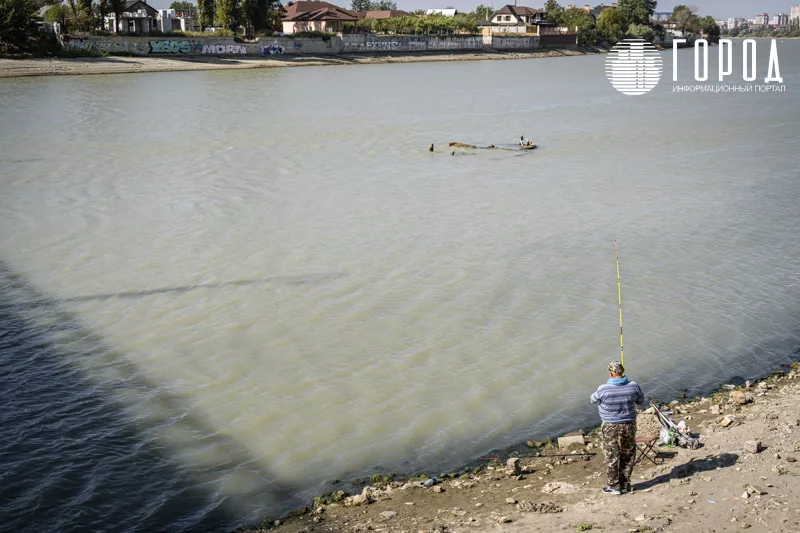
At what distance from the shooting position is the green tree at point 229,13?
97.0 m

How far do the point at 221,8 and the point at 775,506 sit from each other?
97641mm

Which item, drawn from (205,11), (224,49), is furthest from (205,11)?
(224,49)

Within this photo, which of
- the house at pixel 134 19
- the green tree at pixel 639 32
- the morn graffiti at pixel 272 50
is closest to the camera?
the house at pixel 134 19

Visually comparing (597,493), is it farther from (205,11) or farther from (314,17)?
(314,17)

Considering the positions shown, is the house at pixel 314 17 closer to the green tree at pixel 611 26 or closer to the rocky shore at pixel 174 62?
the rocky shore at pixel 174 62

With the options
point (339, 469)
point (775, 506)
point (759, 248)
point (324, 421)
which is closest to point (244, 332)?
point (324, 421)

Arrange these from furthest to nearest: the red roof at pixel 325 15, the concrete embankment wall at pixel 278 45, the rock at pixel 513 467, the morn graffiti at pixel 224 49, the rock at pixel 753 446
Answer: the red roof at pixel 325 15, the morn graffiti at pixel 224 49, the concrete embankment wall at pixel 278 45, the rock at pixel 513 467, the rock at pixel 753 446

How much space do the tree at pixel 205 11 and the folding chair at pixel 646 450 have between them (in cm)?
10020

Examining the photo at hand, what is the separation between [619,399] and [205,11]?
4031 inches

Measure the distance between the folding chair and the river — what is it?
169cm

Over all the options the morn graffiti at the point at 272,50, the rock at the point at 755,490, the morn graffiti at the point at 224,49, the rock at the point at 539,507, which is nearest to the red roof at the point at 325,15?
the morn graffiti at the point at 272,50

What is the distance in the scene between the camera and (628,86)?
7925 cm

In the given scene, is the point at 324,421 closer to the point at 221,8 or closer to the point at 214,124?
the point at 214,124

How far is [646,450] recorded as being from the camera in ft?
33.0
